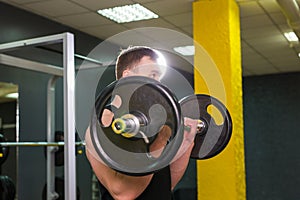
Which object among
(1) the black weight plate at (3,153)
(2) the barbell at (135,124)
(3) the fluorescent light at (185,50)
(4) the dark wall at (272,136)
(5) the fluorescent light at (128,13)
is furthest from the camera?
(4) the dark wall at (272,136)

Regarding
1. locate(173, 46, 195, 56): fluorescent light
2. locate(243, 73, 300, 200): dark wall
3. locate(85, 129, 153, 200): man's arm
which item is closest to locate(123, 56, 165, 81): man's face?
locate(85, 129, 153, 200): man's arm

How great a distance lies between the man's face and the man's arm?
0.66 feet

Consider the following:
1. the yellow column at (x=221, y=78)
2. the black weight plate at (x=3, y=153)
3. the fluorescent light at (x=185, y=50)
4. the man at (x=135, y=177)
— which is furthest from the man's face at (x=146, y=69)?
the fluorescent light at (x=185, y=50)

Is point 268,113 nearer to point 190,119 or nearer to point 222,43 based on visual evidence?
point 222,43

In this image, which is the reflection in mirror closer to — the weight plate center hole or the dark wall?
the weight plate center hole

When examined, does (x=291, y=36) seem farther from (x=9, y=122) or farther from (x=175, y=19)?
(x=9, y=122)

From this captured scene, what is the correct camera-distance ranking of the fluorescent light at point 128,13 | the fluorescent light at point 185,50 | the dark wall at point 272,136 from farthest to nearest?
1. the dark wall at point 272,136
2. the fluorescent light at point 185,50
3. the fluorescent light at point 128,13

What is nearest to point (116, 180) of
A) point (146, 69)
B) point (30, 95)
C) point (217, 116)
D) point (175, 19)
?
point (146, 69)

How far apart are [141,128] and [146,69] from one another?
0.18m

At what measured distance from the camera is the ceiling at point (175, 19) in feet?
12.6

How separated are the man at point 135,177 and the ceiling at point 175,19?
2.56m

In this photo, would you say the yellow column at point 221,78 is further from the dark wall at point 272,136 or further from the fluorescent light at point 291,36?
the dark wall at point 272,136

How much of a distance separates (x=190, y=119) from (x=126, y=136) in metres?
0.45

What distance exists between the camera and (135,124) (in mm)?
Answer: 1154
